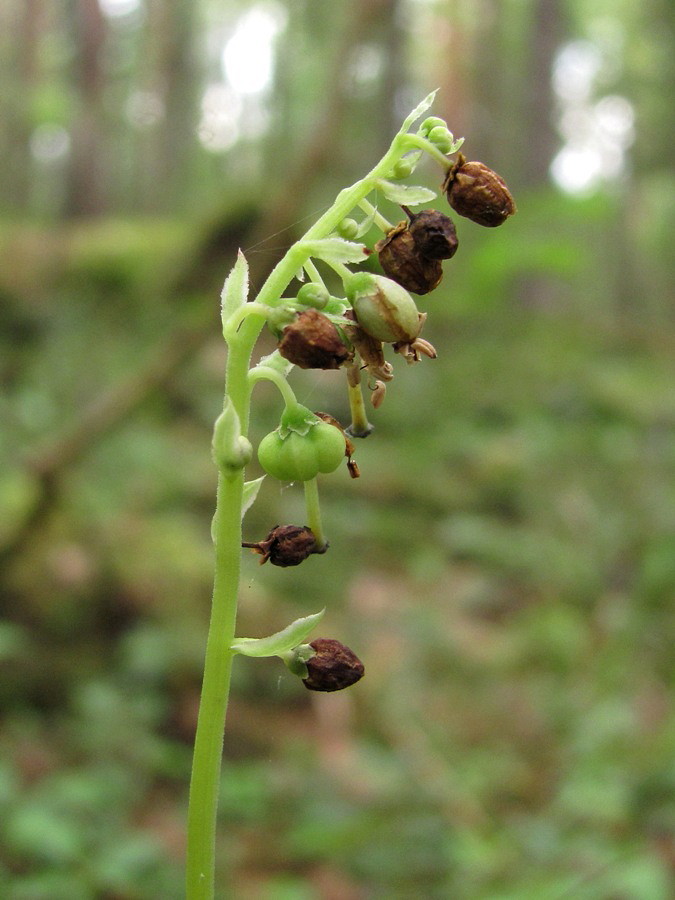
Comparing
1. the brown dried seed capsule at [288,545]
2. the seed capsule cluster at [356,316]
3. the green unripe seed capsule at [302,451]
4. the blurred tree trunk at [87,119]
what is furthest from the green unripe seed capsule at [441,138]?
the blurred tree trunk at [87,119]

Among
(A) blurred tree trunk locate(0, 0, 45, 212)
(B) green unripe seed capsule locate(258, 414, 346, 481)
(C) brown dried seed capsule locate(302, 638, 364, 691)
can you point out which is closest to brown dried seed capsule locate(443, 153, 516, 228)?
(B) green unripe seed capsule locate(258, 414, 346, 481)

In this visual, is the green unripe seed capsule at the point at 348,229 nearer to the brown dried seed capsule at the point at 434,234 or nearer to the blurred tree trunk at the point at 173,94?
the brown dried seed capsule at the point at 434,234

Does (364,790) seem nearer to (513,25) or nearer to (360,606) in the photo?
(360,606)

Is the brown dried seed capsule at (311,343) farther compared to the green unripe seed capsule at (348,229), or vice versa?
the green unripe seed capsule at (348,229)

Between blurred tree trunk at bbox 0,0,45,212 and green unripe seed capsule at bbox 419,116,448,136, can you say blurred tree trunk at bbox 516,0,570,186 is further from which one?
green unripe seed capsule at bbox 419,116,448,136

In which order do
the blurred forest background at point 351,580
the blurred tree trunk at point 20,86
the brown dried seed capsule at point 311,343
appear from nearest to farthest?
1. the brown dried seed capsule at point 311,343
2. the blurred forest background at point 351,580
3. the blurred tree trunk at point 20,86

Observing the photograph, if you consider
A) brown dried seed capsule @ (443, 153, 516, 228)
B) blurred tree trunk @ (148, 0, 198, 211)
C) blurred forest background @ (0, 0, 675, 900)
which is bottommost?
brown dried seed capsule @ (443, 153, 516, 228)

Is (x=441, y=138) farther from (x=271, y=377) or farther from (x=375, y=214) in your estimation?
(x=271, y=377)

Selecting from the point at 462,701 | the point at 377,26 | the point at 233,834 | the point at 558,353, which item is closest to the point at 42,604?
the point at 233,834
